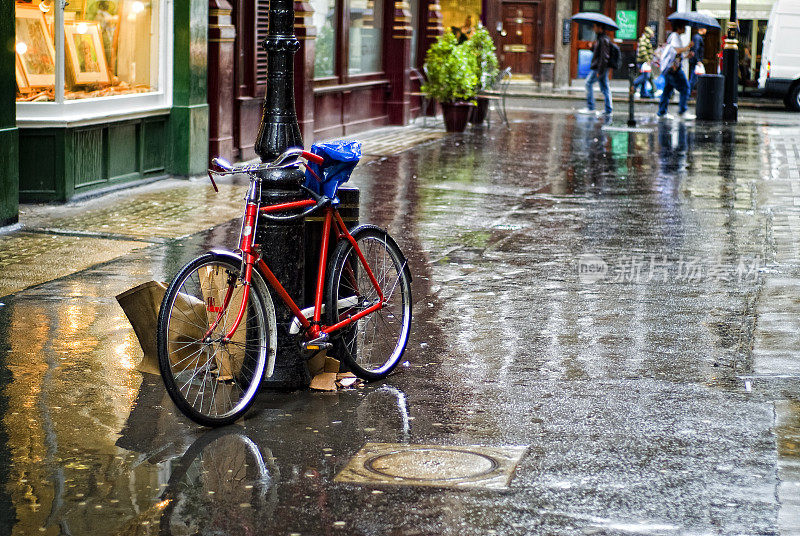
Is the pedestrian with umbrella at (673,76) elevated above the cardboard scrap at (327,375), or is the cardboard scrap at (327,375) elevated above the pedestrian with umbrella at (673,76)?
the pedestrian with umbrella at (673,76)

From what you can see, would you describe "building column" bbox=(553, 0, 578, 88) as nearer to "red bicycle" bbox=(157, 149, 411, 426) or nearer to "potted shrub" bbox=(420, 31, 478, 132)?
"potted shrub" bbox=(420, 31, 478, 132)

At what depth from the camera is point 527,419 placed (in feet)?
18.4

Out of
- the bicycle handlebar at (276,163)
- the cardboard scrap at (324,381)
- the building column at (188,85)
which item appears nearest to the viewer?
the bicycle handlebar at (276,163)

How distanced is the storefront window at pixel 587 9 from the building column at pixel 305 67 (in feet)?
68.9

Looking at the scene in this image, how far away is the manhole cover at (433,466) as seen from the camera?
4750 millimetres

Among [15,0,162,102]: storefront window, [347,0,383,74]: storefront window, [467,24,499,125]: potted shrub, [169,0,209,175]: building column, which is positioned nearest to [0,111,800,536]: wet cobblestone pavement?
[15,0,162,102]: storefront window

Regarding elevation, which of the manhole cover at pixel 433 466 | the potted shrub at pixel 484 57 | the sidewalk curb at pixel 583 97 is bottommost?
the manhole cover at pixel 433 466

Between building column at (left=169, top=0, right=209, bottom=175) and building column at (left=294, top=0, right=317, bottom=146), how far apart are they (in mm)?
2921

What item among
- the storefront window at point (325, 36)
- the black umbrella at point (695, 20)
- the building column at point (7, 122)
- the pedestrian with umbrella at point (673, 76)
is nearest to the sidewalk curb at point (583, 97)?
the black umbrella at point (695, 20)

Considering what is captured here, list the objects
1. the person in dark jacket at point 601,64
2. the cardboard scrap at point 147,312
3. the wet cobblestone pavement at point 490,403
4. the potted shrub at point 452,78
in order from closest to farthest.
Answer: the wet cobblestone pavement at point 490,403, the cardboard scrap at point 147,312, the potted shrub at point 452,78, the person in dark jacket at point 601,64

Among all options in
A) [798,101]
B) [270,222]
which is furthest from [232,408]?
[798,101]

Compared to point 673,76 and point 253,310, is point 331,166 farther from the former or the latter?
point 673,76

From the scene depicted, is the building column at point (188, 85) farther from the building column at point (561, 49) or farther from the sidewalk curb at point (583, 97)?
the building column at point (561, 49)

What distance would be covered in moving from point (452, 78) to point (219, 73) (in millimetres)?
6721
